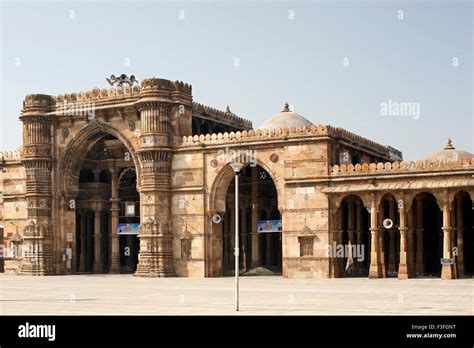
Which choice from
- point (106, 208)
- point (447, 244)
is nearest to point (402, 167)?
point (447, 244)

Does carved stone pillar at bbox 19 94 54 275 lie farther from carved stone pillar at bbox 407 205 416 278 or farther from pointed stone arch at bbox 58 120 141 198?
carved stone pillar at bbox 407 205 416 278

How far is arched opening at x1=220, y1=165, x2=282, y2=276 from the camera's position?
1994 inches

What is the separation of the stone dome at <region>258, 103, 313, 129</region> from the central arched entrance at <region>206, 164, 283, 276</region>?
2.97 m

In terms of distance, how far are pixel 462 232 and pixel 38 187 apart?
27.0 m

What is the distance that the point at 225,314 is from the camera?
76.5 ft

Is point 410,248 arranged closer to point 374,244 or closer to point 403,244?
point 403,244

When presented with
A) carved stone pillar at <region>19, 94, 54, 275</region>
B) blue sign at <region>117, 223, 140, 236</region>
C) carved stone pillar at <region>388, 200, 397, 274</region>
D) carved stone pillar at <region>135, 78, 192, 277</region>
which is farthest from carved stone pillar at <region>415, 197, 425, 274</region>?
carved stone pillar at <region>19, 94, 54, 275</region>

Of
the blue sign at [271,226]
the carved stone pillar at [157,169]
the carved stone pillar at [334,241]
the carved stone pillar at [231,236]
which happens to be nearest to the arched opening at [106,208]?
the carved stone pillar at [157,169]

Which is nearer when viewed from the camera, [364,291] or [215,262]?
[364,291]

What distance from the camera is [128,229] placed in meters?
53.5
